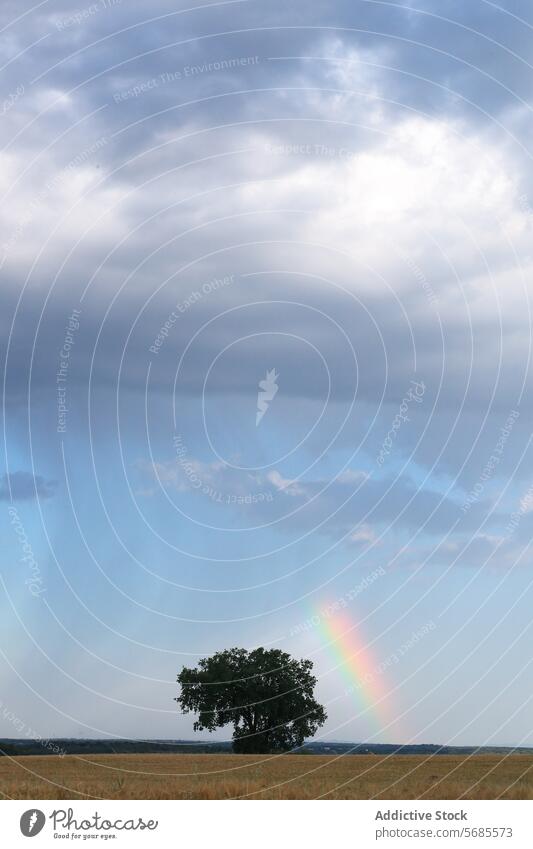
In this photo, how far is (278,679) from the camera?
336ft

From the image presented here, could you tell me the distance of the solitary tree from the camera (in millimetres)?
98062

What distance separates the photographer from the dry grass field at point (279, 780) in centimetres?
3616

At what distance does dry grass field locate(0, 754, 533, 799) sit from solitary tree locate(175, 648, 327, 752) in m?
29.9

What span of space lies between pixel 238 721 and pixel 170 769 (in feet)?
147
